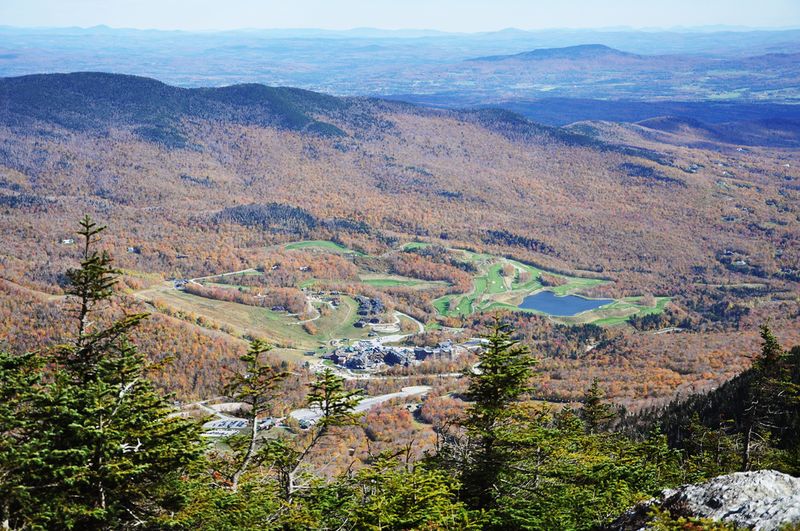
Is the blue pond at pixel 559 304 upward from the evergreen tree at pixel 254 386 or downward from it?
downward

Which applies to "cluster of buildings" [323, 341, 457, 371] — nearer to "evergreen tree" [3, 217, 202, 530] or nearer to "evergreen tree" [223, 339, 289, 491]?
"evergreen tree" [223, 339, 289, 491]

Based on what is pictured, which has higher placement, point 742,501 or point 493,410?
point 742,501

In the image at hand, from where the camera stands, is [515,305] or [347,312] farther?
[515,305]

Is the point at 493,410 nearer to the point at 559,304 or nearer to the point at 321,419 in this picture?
the point at 321,419

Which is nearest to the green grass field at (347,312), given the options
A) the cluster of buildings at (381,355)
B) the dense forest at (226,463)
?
the cluster of buildings at (381,355)

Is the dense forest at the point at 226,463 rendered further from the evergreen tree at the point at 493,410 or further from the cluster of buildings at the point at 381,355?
the cluster of buildings at the point at 381,355

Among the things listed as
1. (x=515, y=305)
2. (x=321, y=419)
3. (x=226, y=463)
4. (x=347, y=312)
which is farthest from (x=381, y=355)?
(x=321, y=419)

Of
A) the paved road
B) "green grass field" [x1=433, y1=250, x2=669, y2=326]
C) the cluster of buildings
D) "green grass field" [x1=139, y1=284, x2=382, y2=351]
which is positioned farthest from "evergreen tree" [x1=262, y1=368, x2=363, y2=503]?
"green grass field" [x1=433, y1=250, x2=669, y2=326]
